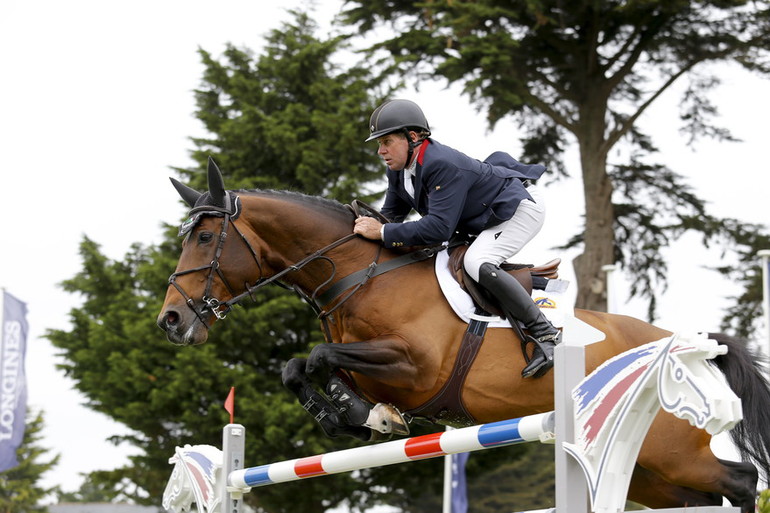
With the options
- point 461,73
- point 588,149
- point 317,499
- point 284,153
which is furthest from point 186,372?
point 588,149

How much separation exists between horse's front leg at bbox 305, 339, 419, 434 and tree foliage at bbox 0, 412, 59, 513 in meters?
28.5

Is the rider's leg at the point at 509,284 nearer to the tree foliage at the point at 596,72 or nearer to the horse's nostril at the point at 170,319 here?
the horse's nostril at the point at 170,319

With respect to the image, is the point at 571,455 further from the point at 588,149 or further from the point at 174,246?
the point at 174,246

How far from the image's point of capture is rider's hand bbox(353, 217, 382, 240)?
454cm

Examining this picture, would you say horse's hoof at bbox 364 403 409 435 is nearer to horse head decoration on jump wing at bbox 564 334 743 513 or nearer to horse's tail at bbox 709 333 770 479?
horse head decoration on jump wing at bbox 564 334 743 513

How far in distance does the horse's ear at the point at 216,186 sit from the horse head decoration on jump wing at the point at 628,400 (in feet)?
7.23

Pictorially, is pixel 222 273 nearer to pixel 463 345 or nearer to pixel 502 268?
pixel 463 345

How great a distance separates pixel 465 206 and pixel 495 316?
54 cm

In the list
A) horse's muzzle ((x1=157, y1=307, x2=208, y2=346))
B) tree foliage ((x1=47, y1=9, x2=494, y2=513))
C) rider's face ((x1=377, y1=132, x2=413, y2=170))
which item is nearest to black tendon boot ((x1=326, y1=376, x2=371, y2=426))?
horse's muzzle ((x1=157, y1=307, x2=208, y2=346))

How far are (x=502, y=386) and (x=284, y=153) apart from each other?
12.8 metres

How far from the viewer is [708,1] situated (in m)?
15.0

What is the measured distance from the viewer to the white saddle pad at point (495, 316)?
441 centimetres

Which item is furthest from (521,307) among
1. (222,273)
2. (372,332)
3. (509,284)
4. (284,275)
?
(222,273)

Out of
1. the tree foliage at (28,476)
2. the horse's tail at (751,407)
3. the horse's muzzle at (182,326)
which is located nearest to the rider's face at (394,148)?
the horse's muzzle at (182,326)
